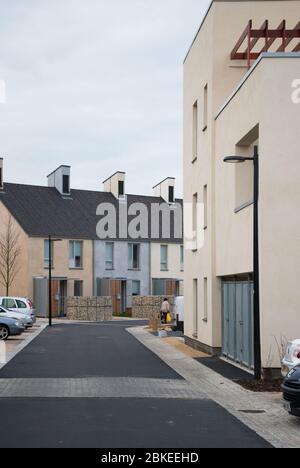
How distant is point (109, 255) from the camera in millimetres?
58406

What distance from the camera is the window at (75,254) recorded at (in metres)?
56.3

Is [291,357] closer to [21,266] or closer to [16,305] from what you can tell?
[16,305]

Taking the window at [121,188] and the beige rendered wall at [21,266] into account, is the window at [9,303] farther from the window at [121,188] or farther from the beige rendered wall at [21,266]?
the window at [121,188]

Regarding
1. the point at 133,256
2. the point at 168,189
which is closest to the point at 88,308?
the point at 133,256

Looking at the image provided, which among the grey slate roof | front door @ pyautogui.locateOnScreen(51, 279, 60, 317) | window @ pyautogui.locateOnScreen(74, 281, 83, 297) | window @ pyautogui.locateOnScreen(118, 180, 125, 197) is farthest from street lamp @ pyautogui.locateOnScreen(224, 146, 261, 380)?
window @ pyautogui.locateOnScreen(118, 180, 125, 197)

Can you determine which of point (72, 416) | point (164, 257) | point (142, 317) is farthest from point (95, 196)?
point (72, 416)

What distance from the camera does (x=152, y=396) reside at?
43.4 feet

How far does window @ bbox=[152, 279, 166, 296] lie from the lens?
60156 mm

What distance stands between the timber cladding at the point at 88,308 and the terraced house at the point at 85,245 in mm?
4133

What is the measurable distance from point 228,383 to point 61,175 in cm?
4650

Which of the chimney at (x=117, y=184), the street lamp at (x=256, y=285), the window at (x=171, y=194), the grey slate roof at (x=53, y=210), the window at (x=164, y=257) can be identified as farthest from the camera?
the window at (x=171, y=194)

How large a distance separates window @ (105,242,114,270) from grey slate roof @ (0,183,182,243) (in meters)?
1.55

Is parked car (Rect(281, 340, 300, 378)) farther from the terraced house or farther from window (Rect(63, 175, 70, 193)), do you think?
window (Rect(63, 175, 70, 193))

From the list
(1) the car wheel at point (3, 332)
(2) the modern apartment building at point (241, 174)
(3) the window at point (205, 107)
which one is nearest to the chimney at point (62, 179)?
(1) the car wheel at point (3, 332)
